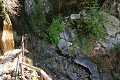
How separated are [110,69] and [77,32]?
4.95 feet

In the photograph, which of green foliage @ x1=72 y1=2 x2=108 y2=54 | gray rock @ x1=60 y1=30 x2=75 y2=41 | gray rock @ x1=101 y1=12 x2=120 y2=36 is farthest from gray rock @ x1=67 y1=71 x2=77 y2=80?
gray rock @ x1=101 y1=12 x2=120 y2=36

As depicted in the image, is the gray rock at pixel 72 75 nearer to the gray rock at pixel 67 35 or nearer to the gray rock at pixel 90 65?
the gray rock at pixel 90 65

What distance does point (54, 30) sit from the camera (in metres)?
7.99

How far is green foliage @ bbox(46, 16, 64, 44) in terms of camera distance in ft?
25.7

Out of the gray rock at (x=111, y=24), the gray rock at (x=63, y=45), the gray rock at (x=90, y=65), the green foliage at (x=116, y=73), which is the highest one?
the gray rock at (x=111, y=24)

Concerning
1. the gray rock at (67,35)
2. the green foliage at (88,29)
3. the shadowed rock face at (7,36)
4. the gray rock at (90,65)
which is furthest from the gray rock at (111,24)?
the shadowed rock face at (7,36)

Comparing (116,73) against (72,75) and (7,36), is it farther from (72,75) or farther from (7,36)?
(7,36)

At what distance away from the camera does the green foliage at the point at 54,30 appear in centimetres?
782

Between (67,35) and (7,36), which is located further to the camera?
(67,35)

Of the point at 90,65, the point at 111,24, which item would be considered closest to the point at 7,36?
the point at 90,65

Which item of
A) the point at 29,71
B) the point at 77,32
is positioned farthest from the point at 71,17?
the point at 29,71

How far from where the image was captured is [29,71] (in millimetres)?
3990

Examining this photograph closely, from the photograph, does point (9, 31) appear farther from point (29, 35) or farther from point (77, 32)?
point (77, 32)

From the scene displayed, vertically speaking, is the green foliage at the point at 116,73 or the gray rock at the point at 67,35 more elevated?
the gray rock at the point at 67,35
